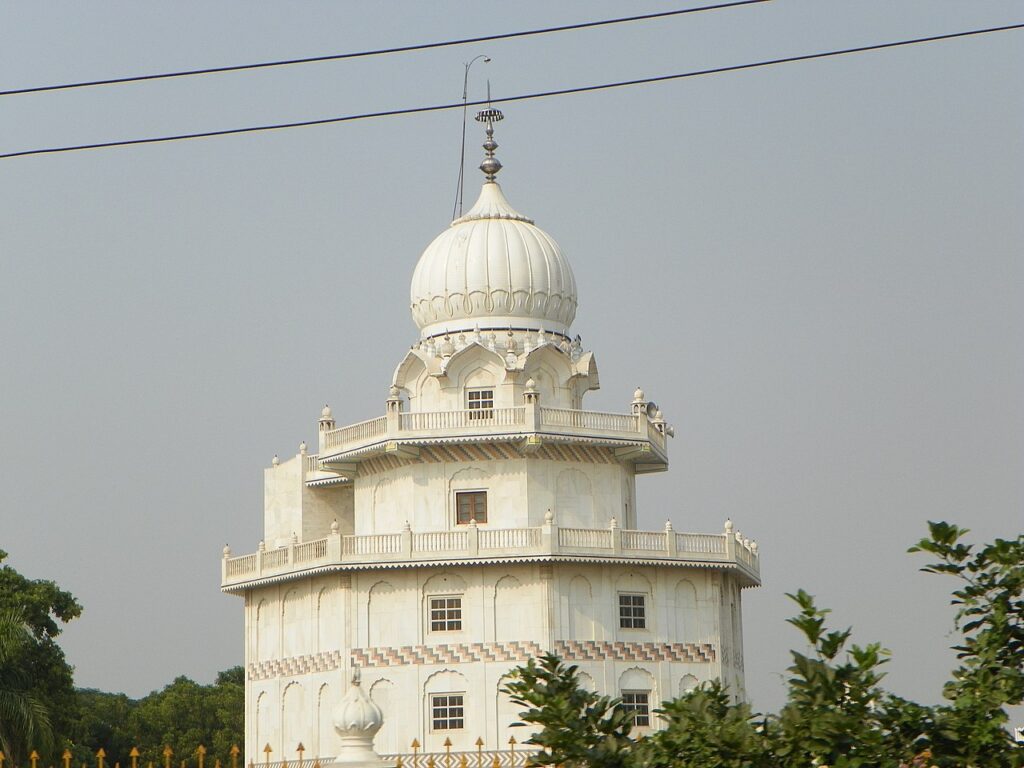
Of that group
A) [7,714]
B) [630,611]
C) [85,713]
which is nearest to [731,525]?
[630,611]

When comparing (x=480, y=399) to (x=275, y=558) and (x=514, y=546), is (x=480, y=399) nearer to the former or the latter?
(x=514, y=546)

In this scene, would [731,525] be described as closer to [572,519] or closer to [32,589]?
[572,519]

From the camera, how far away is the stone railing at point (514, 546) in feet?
166

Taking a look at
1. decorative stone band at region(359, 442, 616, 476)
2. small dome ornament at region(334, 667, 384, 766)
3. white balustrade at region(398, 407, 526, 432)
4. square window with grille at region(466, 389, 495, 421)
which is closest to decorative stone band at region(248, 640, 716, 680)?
decorative stone band at region(359, 442, 616, 476)

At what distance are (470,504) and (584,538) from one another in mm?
3857

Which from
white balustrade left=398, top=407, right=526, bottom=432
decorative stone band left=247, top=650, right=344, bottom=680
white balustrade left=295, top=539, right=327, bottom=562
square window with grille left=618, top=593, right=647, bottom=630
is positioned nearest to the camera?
square window with grille left=618, top=593, right=647, bottom=630

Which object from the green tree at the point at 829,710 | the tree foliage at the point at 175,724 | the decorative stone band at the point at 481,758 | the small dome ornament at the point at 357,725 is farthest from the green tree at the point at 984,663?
the tree foliage at the point at 175,724

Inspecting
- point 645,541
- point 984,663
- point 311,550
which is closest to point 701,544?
point 645,541

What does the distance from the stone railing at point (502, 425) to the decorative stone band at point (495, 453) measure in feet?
1.66

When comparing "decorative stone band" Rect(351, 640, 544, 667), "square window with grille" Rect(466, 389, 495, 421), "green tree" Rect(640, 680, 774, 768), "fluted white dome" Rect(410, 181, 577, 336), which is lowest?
"green tree" Rect(640, 680, 774, 768)

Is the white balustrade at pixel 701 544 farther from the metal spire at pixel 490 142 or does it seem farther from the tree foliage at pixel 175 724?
the tree foliage at pixel 175 724

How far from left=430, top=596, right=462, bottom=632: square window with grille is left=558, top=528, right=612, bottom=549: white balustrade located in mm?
3406

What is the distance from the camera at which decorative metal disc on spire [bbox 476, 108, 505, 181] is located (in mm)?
55375

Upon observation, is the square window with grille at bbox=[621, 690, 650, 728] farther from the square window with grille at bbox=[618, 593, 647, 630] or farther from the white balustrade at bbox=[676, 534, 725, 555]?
the white balustrade at bbox=[676, 534, 725, 555]
